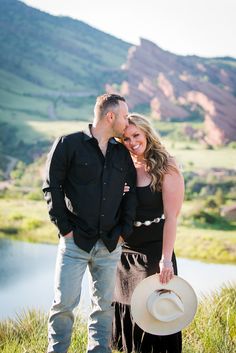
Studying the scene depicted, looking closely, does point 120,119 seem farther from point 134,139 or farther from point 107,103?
point 134,139

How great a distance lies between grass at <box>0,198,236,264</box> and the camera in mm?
10547

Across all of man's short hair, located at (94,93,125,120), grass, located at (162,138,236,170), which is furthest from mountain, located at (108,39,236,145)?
man's short hair, located at (94,93,125,120)

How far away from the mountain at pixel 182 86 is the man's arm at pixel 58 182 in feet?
37.0

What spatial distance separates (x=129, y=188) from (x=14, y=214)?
31.2 feet

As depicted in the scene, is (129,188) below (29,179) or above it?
below

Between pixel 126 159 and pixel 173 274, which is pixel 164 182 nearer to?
pixel 126 159

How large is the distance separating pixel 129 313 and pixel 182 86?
11930 millimetres

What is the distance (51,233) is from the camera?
11.2m

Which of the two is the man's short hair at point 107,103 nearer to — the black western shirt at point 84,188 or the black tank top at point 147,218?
the black western shirt at point 84,188

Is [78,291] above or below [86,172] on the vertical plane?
below

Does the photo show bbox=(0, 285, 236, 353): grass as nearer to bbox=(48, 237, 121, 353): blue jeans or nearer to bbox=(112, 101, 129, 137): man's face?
bbox=(48, 237, 121, 353): blue jeans

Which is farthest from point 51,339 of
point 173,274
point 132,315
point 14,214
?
point 14,214

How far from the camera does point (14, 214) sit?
1176 centimetres

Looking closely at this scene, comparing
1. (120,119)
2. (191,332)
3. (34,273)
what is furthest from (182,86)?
(120,119)
